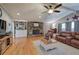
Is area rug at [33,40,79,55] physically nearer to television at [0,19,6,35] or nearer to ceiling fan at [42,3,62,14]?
ceiling fan at [42,3,62,14]

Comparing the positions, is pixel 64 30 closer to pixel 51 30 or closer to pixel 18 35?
pixel 51 30

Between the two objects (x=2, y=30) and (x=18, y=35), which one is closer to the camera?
(x=2, y=30)

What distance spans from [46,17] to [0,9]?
1123 millimetres

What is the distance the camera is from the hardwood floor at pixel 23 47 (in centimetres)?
250

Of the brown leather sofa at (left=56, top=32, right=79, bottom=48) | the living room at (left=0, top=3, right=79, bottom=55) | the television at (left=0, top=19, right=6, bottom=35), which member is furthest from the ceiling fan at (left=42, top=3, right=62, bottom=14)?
the television at (left=0, top=19, right=6, bottom=35)

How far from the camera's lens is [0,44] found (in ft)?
8.02

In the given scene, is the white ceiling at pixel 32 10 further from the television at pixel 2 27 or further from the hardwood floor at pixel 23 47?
the hardwood floor at pixel 23 47

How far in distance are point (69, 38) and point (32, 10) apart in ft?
3.70

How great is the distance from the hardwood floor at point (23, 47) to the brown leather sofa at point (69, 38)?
1.65 ft

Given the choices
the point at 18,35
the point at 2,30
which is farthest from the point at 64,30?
the point at 2,30

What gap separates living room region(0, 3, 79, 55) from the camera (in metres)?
2.49

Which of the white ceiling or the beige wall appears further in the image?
the beige wall

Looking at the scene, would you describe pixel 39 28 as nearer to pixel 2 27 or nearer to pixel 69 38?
pixel 69 38
